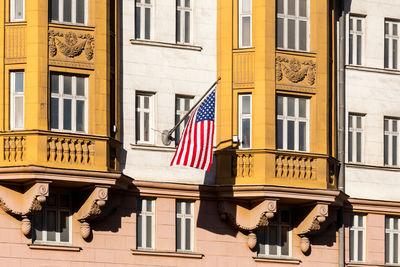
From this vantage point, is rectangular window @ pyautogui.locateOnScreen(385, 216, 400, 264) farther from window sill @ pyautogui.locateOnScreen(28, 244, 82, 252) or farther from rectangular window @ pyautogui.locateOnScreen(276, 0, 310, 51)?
window sill @ pyautogui.locateOnScreen(28, 244, 82, 252)

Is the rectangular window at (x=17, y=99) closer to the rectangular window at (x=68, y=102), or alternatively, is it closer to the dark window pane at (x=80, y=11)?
the rectangular window at (x=68, y=102)

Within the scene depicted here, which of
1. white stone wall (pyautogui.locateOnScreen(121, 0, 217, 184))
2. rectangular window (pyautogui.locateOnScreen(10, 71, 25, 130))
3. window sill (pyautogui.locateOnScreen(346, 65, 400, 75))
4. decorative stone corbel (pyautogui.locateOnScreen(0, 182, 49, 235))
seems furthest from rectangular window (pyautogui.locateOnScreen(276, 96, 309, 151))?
rectangular window (pyautogui.locateOnScreen(10, 71, 25, 130))

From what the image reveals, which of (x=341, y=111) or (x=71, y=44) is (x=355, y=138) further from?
(x=71, y=44)

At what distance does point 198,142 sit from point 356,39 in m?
8.72

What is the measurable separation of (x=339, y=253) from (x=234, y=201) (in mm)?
4582

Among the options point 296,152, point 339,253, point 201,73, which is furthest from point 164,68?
point 339,253

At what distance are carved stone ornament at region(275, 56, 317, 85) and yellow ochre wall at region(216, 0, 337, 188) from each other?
32 millimetres

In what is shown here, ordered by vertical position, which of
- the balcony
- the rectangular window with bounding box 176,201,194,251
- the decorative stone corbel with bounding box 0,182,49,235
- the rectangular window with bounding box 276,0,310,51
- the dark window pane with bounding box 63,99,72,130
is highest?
the rectangular window with bounding box 276,0,310,51

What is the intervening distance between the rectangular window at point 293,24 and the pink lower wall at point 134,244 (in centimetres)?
570

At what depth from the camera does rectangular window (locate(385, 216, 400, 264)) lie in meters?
60.8

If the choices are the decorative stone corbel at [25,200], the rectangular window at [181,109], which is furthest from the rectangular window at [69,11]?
the decorative stone corbel at [25,200]

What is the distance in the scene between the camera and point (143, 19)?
188 feet

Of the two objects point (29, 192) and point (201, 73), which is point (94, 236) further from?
point (201, 73)

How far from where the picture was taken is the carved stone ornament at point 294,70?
5772 centimetres
